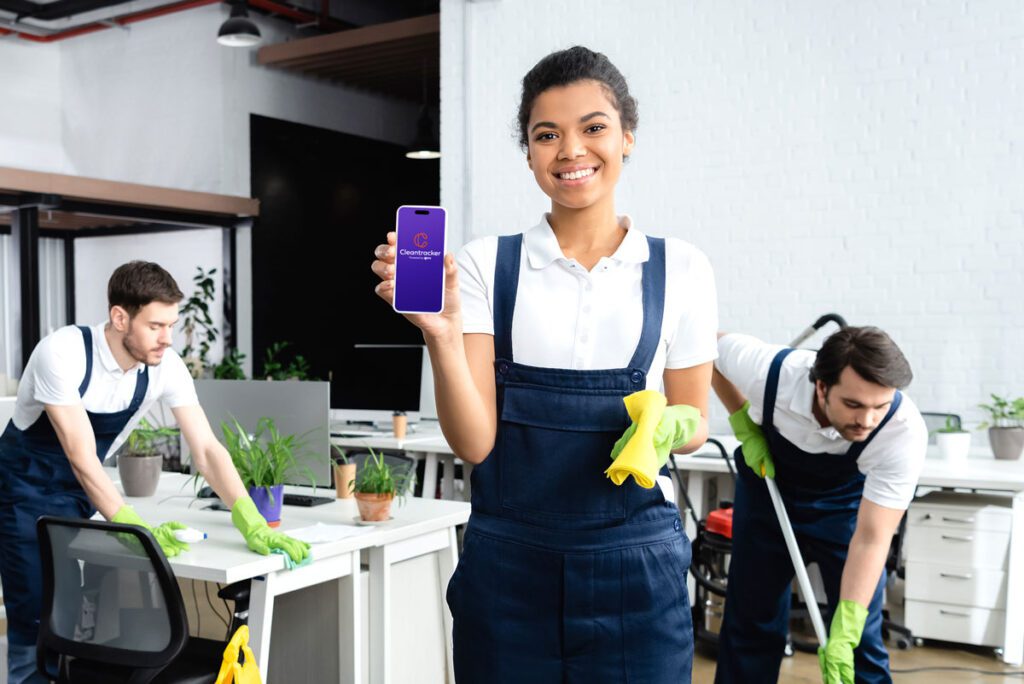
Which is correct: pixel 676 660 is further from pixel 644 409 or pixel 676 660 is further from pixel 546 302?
pixel 546 302

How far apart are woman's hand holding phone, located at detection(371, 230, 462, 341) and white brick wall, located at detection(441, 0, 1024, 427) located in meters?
4.37

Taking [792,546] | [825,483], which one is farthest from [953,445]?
[792,546]

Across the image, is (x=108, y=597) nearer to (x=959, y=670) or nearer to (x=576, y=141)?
(x=576, y=141)

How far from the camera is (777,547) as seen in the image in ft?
A: 9.51

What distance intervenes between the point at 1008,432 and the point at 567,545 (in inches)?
165

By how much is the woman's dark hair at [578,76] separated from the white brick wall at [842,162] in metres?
4.14

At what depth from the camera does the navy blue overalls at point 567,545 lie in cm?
136

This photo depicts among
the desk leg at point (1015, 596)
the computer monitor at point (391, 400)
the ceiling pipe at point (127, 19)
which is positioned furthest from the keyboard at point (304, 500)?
the ceiling pipe at point (127, 19)

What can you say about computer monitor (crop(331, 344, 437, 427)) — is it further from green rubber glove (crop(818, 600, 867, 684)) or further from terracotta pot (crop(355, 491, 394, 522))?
green rubber glove (crop(818, 600, 867, 684))

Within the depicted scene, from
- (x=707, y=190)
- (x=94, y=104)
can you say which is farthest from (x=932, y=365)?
(x=94, y=104)

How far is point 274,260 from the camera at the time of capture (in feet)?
29.0

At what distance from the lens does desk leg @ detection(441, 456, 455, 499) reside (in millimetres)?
5586

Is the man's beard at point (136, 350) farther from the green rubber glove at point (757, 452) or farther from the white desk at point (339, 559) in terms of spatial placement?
the green rubber glove at point (757, 452)

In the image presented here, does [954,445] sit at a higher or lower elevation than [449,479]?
higher
